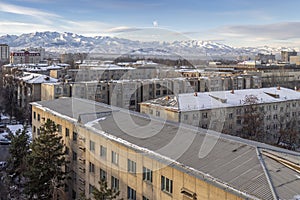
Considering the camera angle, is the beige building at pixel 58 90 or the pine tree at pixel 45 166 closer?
the pine tree at pixel 45 166

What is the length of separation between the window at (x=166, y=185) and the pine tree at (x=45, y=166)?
546 centimetres

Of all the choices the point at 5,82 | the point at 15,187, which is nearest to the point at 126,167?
the point at 15,187

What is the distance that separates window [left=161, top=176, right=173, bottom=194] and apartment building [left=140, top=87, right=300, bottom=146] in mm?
14301

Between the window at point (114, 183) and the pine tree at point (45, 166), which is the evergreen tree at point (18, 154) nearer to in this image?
the pine tree at point (45, 166)

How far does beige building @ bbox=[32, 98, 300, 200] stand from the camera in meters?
7.53

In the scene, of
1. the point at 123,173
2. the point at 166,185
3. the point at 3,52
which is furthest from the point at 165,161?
the point at 3,52

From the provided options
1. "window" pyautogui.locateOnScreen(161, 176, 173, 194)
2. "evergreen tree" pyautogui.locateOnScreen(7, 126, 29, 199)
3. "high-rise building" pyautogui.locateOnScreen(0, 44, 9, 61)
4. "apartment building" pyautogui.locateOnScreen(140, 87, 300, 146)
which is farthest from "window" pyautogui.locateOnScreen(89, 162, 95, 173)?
"high-rise building" pyautogui.locateOnScreen(0, 44, 9, 61)

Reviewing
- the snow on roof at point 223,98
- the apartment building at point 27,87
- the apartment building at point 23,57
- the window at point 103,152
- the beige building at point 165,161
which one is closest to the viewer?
the beige building at point 165,161

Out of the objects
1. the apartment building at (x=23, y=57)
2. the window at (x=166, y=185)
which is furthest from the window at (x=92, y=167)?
the apartment building at (x=23, y=57)

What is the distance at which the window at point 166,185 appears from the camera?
9195 mm

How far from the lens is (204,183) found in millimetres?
7988

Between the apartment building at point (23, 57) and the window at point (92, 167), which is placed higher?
the apartment building at point (23, 57)

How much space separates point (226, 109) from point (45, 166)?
15.9 m

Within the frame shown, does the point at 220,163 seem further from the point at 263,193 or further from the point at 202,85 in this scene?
the point at 202,85
